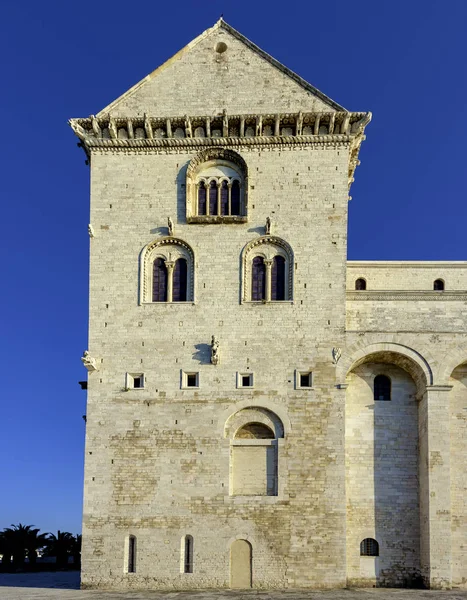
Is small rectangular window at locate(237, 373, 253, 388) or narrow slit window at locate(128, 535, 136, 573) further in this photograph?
small rectangular window at locate(237, 373, 253, 388)

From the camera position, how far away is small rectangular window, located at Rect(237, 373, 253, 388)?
26.6 meters

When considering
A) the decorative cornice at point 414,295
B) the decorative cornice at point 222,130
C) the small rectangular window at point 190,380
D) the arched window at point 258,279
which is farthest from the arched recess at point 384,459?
the decorative cornice at point 222,130

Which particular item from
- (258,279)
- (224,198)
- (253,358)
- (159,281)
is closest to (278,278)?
(258,279)

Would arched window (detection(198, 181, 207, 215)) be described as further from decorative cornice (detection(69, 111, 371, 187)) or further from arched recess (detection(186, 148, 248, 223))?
decorative cornice (detection(69, 111, 371, 187))

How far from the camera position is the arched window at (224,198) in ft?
93.2

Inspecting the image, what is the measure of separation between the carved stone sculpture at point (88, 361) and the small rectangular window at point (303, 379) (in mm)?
7324

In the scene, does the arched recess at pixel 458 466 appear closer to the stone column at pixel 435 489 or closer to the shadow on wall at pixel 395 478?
the stone column at pixel 435 489

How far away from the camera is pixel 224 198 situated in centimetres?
2853

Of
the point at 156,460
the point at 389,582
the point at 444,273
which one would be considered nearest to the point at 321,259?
the point at 444,273

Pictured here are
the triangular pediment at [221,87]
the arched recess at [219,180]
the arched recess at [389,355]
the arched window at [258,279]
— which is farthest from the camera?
the triangular pediment at [221,87]

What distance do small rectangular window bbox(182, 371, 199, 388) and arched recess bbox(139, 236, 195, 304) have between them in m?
2.78

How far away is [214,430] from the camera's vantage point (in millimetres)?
26219

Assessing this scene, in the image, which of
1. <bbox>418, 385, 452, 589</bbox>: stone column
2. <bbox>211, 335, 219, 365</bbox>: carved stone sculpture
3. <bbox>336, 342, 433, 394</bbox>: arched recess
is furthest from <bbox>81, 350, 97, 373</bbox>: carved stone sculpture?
<bbox>418, 385, 452, 589</bbox>: stone column

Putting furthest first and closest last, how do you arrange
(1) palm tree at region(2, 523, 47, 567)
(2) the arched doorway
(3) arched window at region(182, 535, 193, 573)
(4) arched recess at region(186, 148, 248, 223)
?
(1) palm tree at region(2, 523, 47, 567)
(4) arched recess at region(186, 148, 248, 223)
(3) arched window at region(182, 535, 193, 573)
(2) the arched doorway
